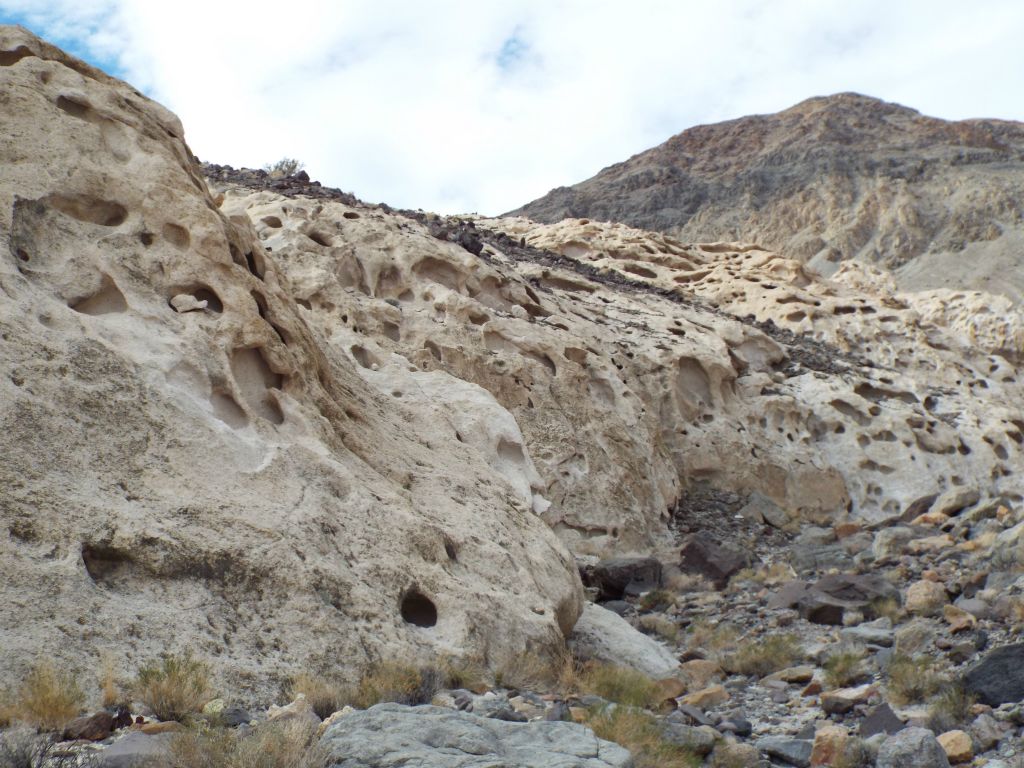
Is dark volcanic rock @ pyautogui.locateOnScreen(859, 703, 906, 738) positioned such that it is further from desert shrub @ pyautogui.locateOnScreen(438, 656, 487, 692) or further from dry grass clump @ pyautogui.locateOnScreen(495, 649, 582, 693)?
desert shrub @ pyautogui.locateOnScreen(438, 656, 487, 692)

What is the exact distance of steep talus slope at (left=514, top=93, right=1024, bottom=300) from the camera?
71.4 metres

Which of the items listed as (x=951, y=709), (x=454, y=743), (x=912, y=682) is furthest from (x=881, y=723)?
(x=454, y=743)

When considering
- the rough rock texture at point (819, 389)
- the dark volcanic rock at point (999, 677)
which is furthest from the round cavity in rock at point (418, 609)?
the rough rock texture at point (819, 389)

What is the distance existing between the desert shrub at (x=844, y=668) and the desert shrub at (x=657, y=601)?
11.1ft

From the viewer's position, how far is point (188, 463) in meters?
6.23

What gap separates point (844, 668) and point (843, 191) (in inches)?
3133

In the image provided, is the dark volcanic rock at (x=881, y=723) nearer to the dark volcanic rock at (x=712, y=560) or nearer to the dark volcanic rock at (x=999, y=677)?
the dark volcanic rock at (x=999, y=677)

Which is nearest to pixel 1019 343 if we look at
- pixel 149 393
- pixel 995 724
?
pixel 995 724

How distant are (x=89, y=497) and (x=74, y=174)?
337 centimetres

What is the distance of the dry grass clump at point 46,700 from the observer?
4062 mm

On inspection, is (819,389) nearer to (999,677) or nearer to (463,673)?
(999,677)

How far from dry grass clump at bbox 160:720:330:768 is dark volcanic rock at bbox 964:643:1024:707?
4.46 m

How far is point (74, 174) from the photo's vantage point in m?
7.79

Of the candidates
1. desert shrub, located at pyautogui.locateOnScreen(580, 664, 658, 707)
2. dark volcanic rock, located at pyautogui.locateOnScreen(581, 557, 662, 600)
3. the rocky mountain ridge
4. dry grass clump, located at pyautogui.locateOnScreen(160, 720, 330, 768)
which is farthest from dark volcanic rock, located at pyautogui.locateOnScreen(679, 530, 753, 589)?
dry grass clump, located at pyautogui.locateOnScreen(160, 720, 330, 768)
